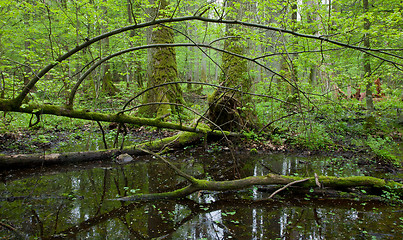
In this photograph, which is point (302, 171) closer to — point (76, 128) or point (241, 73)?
point (241, 73)

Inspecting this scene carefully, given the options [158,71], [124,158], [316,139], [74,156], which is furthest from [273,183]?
[158,71]

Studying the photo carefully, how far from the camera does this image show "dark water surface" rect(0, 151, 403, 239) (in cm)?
252

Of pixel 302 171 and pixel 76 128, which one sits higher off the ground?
pixel 76 128

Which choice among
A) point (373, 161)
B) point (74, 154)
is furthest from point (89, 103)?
point (373, 161)

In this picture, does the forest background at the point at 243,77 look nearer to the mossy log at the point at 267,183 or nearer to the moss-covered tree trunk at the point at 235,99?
the moss-covered tree trunk at the point at 235,99

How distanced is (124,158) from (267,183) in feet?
11.3

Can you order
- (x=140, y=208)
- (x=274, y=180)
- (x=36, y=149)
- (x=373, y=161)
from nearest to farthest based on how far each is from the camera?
(x=140, y=208) < (x=274, y=180) < (x=373, y=161) < (x=36, y=149)

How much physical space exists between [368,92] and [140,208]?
8.06m

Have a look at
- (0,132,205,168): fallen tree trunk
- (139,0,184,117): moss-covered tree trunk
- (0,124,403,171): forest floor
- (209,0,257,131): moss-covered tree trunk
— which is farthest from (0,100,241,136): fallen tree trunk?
(139,0,184,117): moss-covered tree trunk

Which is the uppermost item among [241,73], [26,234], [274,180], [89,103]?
[241,73]

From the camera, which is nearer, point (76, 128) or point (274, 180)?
point (274, 180)

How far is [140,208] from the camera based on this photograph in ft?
10.2

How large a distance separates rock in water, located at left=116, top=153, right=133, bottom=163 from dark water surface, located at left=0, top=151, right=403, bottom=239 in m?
0.81

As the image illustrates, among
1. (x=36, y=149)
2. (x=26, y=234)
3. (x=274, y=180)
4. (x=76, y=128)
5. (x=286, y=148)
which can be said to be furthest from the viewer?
(x=76, y=128)
